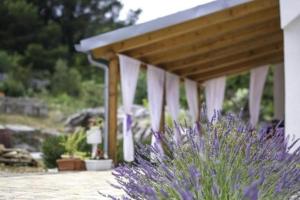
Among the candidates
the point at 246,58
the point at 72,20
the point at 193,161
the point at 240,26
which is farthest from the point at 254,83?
the point at 72,20

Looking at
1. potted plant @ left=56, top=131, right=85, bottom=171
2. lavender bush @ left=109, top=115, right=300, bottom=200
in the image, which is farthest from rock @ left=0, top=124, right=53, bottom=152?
lavender bush @ left=109, top=115, right=300, bottom=200

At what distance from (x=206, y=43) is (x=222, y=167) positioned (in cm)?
656

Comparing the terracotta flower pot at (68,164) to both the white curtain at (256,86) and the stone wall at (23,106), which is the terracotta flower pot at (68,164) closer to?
the white curtain at (256,86)

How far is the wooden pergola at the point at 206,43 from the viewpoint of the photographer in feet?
24.7

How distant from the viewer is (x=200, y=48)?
29.6 feet

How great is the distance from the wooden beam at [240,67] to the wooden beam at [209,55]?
3.84ft

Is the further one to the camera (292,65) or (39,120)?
(39,120)

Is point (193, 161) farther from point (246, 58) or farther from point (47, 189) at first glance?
point (246, 58)

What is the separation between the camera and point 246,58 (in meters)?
10.5

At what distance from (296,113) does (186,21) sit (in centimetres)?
260

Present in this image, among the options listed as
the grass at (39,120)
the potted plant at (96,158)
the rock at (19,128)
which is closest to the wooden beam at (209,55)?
the potted plant at (96,158)

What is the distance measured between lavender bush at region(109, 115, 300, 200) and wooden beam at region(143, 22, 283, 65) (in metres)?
6.17

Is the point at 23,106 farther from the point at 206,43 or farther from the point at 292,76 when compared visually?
the point at 292,76

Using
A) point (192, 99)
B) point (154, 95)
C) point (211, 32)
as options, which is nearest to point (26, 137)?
point (192, 99)
